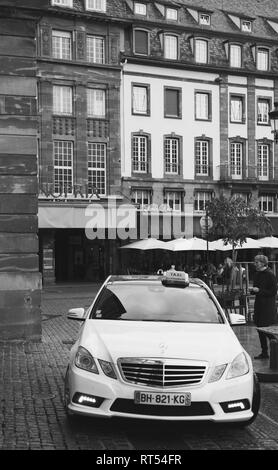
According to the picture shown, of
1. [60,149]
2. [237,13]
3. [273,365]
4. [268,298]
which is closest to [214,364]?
[273,365]

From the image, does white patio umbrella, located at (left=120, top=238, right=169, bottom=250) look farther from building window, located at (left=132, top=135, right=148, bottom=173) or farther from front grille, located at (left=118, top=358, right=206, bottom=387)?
front grille, located at (left=118, top=358, right=206, bottom=387)

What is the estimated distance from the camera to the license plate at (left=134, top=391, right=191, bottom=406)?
6168mm

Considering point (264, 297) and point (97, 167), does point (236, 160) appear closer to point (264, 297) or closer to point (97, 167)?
point (97, 167)

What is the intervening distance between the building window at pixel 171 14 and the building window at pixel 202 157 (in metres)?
7.89

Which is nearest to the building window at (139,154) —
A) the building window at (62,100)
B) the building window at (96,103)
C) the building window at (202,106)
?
the building window at (96,103)

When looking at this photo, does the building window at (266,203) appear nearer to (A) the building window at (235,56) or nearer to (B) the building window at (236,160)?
(B) the building window at (236,160)

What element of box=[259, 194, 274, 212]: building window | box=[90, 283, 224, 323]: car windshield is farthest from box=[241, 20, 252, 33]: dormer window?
box=[90, 283, 224, 323]: car windshield

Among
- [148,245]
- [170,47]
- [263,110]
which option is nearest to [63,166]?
[148,245]

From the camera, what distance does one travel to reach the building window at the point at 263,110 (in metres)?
44.2

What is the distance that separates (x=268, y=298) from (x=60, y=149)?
28.2m

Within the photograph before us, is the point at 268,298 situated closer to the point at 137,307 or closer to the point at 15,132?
the point at 137,307

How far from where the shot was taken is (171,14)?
42.6 m

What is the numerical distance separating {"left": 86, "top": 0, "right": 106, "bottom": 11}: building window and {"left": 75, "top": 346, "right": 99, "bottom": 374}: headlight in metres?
34.9

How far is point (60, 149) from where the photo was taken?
38.0 metres
